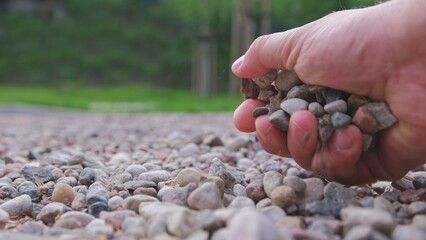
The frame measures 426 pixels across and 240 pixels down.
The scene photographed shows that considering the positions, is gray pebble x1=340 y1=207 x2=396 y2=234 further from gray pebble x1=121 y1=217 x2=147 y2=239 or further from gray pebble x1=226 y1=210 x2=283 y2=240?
gray pebble x1=121 y1=217 x2=147 y2=239

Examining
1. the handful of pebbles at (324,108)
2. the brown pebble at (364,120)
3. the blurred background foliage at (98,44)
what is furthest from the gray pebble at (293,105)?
the blurred background foliage at (98,44)

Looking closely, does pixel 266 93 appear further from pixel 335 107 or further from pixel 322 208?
pixel 322 208

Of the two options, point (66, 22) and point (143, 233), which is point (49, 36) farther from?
point (143, 233)

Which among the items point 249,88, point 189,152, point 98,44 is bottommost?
point 98,44

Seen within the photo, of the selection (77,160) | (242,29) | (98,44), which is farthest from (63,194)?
(98,44)

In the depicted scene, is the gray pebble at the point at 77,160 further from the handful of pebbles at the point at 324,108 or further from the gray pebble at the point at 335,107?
the gray pebble at the point at 335,107

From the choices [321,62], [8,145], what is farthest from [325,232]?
[8,145]

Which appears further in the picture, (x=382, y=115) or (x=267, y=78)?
(x=267, y=78)

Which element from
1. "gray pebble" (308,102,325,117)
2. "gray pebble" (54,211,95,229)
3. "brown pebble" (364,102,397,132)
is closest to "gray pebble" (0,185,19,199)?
"gray pebble" (54,211,95,229)
